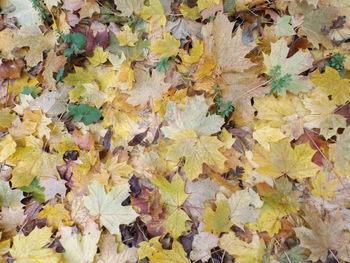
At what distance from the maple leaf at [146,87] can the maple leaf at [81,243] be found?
64 centimetres

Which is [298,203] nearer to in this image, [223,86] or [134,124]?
[223,86]

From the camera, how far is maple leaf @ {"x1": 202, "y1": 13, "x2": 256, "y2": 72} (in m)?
1.57

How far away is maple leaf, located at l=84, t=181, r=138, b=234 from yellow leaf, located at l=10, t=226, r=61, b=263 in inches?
9.8

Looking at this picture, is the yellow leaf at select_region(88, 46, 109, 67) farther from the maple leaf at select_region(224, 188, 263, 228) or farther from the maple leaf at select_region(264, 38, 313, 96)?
the maple leaf at select_region(224, 188, 263, 228)

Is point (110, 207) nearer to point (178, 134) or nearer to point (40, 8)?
point (178, 134)

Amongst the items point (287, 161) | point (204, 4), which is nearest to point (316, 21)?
point (204, 4)

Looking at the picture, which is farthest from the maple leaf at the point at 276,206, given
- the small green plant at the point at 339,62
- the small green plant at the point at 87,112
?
the small green plant at the point at 87,112

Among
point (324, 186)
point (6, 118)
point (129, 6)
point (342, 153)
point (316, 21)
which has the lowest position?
point (324, 186)

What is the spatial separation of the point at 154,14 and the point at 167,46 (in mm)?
195

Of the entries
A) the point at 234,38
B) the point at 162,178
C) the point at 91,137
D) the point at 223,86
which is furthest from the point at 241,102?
the point at 91,137

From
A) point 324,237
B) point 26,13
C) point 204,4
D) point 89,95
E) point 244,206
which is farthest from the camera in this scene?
point 26,13

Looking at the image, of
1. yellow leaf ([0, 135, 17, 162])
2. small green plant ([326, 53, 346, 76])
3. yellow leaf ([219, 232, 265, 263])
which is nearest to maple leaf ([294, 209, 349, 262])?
yellow leaf ([219, 232, 265, 263])

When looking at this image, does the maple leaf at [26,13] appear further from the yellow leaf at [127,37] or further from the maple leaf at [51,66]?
the yellow leaf at [127,37]

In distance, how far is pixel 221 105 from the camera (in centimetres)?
160
